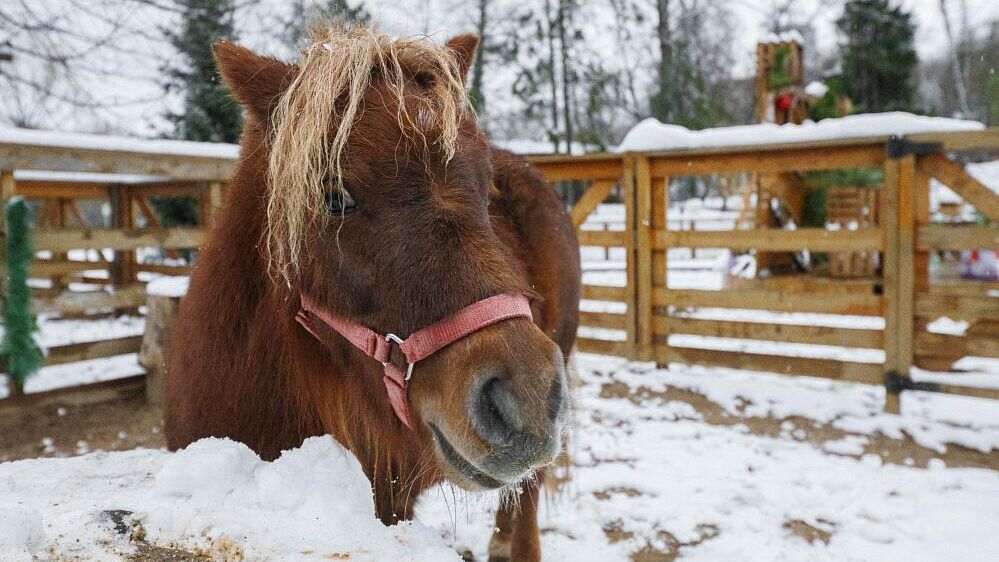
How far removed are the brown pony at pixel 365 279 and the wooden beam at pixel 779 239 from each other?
13.9 ft

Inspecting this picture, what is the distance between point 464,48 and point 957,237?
4309 millimetres

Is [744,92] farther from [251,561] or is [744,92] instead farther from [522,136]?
[251,561]

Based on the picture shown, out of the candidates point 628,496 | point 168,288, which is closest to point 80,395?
point 168,288

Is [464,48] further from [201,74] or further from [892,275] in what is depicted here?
[201,74]

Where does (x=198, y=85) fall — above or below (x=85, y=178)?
above

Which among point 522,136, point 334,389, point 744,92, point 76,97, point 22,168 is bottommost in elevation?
point 334,389

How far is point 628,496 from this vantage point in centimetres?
362

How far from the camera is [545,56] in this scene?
12.2 metres

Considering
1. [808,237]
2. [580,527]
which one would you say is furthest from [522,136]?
[580,527]

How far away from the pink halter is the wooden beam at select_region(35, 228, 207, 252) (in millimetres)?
3612

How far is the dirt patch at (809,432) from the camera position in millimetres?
4086

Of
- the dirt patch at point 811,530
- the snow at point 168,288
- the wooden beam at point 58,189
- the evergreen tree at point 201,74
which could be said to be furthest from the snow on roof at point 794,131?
the wooden beam at point 58,189

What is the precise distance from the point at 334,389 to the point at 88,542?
2.60 feet

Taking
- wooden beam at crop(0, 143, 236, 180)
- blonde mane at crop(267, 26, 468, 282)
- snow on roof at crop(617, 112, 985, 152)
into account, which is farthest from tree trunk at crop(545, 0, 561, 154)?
blonde mane at crop(267, 26, 468, 282)
